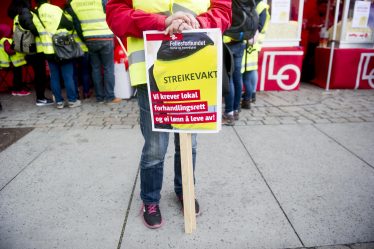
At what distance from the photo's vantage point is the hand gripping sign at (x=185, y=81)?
1.71 m

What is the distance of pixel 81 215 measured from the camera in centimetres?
230

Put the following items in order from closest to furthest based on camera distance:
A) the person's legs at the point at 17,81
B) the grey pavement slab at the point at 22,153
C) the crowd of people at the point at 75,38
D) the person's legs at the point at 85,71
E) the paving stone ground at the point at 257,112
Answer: the grey pavement slab at the point at 22,153, the paving stone ground at the point at 257,112, the crowd of people at the point at 75,38, the person's legs at the point at 85,71, the person's legs at the point at 17,81

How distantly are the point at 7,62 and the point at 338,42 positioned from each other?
6.72 m

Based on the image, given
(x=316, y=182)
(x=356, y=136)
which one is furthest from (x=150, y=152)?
(x=356, y=136)

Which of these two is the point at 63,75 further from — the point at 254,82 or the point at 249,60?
the point at 254,82

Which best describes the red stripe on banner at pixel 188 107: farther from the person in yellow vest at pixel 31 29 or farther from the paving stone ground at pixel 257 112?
the person in yellow vest at pixel 31 29

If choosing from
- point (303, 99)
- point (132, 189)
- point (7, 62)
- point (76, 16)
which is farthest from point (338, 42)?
point (7, 62)

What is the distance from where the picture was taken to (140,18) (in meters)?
1.72

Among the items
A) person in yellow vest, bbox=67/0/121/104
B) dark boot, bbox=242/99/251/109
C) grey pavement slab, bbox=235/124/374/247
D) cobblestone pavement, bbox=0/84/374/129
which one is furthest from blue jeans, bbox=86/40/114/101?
grey pavement slab, bbox=235/124/374/247

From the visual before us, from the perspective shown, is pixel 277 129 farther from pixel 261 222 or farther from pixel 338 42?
pixel 338 42

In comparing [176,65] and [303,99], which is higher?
[176,65]

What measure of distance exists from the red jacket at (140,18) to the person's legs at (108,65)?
338cm

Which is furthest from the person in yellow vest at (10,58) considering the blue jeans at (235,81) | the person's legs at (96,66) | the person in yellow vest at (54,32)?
the blue jeans at (235,81)

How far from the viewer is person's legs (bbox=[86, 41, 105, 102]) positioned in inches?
199
